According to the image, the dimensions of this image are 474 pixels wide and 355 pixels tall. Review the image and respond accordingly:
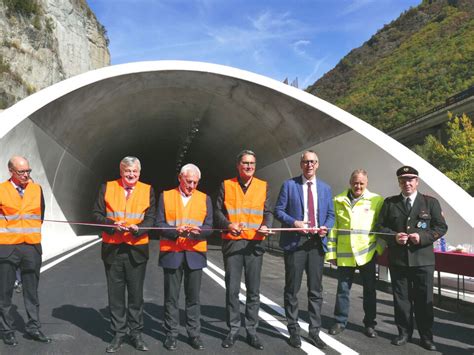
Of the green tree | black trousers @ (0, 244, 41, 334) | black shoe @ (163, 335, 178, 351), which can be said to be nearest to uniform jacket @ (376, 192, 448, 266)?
black shoe @ (163, 335, 178, 351)

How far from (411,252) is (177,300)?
2598 millimetres

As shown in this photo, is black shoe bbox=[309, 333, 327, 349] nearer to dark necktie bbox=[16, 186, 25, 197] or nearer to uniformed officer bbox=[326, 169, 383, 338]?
uniformed officer bbox=[326, 169, 383, 338]

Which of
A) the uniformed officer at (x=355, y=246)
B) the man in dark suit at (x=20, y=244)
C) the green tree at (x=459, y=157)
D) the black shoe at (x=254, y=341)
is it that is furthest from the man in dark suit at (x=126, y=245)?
the green tree at (x=459, y=157)

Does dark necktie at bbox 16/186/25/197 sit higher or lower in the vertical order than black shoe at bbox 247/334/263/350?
higher

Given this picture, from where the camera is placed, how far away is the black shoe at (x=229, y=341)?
14.9 feet

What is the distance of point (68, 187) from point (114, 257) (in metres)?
12.2

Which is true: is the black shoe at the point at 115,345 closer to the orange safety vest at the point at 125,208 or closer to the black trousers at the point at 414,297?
the orange safety vest at the point at 125,208

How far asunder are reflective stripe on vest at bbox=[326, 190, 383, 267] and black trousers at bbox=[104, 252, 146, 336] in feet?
7.43

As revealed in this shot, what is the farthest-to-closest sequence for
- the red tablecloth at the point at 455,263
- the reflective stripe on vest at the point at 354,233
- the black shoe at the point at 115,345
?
the red tablecloth at the point at 455,263
the reflective stripe on vest at the point at 354,233
the black shoe at the point at 115,345

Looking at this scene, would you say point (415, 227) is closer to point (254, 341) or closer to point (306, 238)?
point (306, 238)

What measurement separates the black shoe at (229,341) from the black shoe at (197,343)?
9.1 inches

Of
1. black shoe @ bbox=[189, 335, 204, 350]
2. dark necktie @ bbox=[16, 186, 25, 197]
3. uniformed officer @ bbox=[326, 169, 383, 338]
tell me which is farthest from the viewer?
uniformed officer @ bbox=[326, 169, 383, 338]

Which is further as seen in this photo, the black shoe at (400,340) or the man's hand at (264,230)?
the man's hand at (264,230)

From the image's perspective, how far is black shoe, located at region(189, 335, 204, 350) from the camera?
14.7 feet
